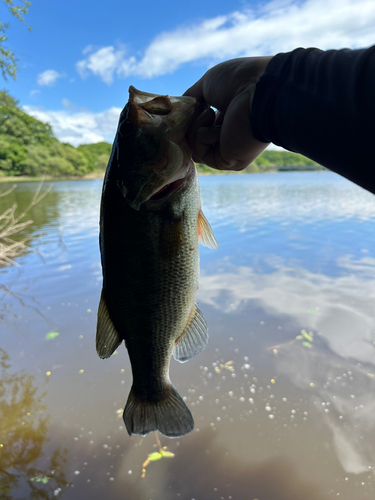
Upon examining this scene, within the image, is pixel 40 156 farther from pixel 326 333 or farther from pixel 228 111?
pixel 228 111

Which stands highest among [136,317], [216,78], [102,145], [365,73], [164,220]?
[102,145]

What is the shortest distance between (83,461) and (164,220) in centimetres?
358

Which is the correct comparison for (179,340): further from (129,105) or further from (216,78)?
(216,78)

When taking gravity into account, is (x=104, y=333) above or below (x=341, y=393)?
above

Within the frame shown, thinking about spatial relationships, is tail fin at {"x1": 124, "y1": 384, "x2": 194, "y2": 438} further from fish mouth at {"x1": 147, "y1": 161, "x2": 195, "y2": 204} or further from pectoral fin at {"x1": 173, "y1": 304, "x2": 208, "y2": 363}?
fish mouth at {"x1": 147, "y1": 161, "x2": 195, "y2": 204}

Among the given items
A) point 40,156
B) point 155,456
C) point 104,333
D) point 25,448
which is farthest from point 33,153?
point 104,333

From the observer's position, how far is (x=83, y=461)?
141 inches

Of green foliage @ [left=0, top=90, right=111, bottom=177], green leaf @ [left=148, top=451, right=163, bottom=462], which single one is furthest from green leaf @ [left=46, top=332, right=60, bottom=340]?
green foliage @ [left=0, top=90, right=111, bottom=177]

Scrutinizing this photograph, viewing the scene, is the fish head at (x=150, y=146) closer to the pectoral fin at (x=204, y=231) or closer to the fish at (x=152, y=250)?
the fish at (x=152, y=250)

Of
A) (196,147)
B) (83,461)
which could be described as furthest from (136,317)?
(83,461)

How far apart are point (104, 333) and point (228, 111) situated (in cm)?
138

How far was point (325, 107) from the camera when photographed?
3.58ft

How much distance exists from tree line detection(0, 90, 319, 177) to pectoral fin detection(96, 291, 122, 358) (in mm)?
36461

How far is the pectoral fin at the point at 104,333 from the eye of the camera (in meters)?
1.70
